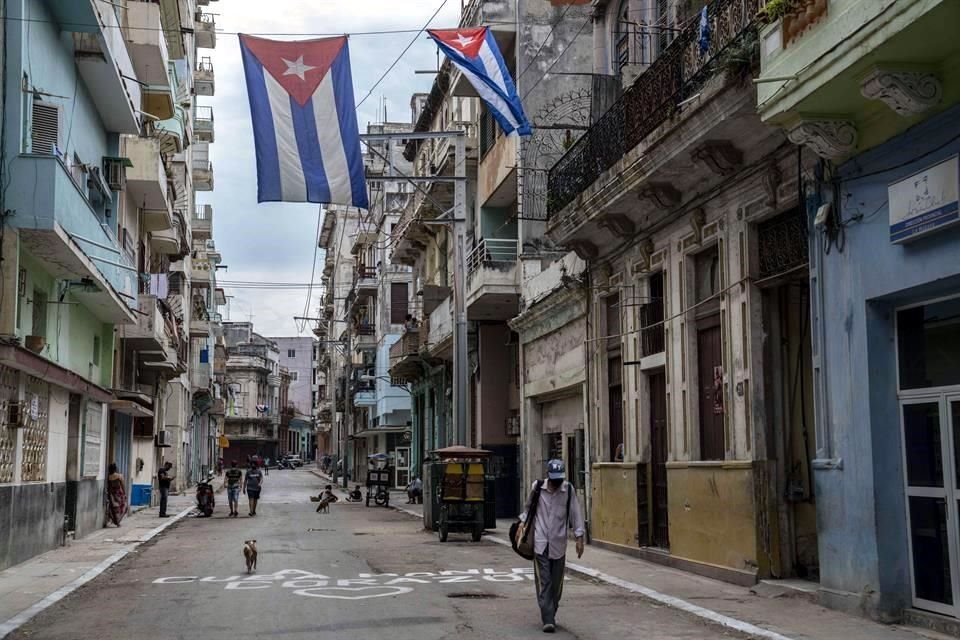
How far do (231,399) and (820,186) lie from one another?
103 m

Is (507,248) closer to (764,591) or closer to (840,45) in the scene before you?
(764,591)

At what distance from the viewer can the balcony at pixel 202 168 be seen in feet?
187

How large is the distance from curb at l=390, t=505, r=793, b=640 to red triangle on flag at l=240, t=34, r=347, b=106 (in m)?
8.63

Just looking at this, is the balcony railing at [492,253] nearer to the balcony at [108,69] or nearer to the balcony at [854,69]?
the balcony at [108,69]

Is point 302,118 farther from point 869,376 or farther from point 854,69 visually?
point 869,376

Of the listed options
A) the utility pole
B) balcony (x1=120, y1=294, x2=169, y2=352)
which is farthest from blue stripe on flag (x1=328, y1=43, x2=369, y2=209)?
→ balcony (x1=120, y1=294, x2=169, y2=352)

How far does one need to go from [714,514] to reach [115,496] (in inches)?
702

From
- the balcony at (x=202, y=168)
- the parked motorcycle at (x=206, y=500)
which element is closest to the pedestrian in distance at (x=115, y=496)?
the parked motorcycle at (x=206, y=500)

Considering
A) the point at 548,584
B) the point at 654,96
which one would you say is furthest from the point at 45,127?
the point at 548,584

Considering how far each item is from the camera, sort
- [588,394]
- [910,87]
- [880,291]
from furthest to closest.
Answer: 1. [588,394]
2. [880,291]
3. [910,87]

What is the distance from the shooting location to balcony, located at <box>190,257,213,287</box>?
57219 millimetres

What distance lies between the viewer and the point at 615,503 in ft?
63.1

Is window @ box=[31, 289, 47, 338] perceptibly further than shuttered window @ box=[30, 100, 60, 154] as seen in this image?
Yes

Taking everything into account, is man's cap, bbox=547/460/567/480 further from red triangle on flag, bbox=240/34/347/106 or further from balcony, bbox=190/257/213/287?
balcony, bbox=190/257/213/287
